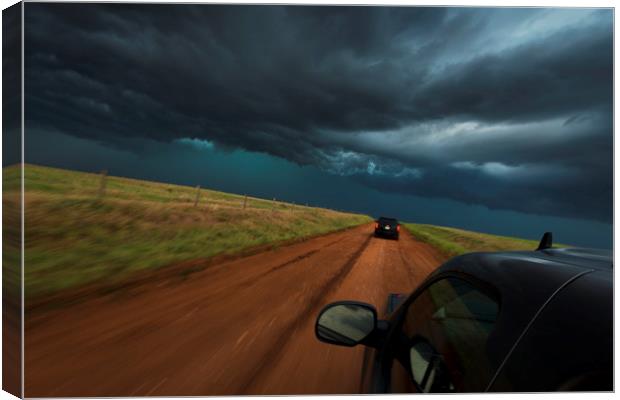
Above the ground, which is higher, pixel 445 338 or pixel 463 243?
pixel 445 338

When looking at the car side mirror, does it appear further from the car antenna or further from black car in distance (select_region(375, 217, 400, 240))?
black car in distance (select_region(375, 217, 400, 240))

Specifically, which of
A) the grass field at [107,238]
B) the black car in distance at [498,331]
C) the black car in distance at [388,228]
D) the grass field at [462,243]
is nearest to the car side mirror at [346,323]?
the black car in distance at [498,331]

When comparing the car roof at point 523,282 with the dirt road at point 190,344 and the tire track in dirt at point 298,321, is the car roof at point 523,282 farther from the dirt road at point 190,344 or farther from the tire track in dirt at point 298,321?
the tire track in dirt at point 298,321

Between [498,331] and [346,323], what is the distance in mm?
941

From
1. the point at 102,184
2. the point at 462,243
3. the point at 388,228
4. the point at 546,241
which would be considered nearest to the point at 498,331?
the point at 546,241

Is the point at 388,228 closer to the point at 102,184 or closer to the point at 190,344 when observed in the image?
the point at 102,184

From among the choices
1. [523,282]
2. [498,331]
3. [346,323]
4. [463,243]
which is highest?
[523,282]

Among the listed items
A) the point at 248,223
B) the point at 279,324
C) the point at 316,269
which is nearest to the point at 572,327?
the point at 279,324

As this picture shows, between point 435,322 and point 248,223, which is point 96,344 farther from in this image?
point 248,223

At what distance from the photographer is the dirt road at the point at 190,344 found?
294cm

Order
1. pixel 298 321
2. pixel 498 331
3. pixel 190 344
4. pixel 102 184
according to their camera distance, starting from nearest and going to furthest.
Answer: pixel 498 331
pixel 190 344
pixel 298 321
pixel 102 184

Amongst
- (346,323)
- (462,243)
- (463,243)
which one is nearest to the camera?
(346,323)

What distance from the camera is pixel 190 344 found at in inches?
145

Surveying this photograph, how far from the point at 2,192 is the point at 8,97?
85 cm
